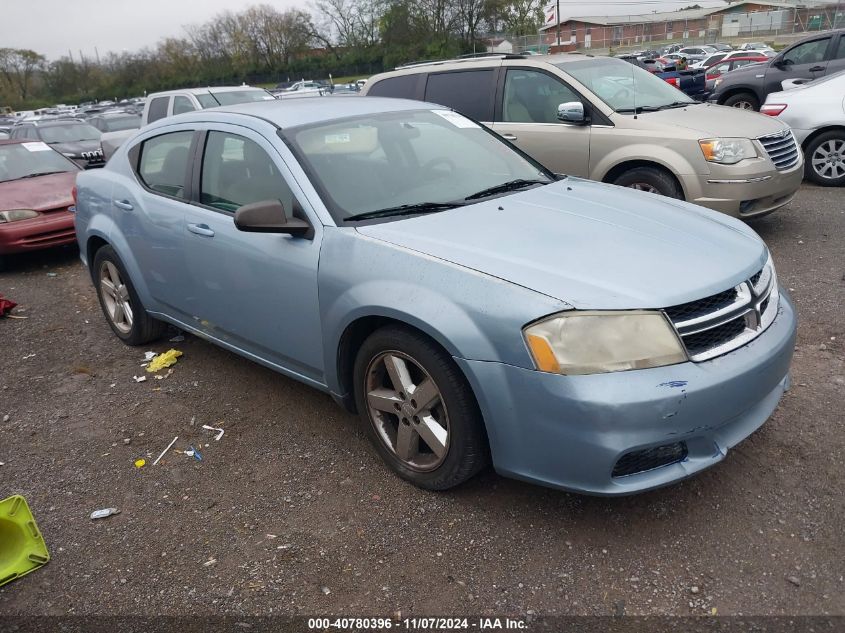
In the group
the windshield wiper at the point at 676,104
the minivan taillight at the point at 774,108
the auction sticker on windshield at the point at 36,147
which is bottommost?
the minivan taillight at the point at 774,108

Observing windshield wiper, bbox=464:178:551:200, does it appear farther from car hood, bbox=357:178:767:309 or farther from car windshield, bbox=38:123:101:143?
car windshield, bbox=38:123:101:143

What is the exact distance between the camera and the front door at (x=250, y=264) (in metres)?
Result: 3.29

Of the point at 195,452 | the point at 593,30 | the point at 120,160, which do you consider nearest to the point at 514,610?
the point at 195,452

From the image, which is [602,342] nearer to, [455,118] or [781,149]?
[455,118]

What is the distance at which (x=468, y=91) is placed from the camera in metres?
7.27

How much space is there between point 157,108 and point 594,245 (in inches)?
442

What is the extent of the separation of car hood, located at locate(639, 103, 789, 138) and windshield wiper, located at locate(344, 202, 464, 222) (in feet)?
12.2

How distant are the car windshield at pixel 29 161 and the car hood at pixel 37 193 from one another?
217 mm

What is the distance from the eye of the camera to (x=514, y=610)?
2.43m

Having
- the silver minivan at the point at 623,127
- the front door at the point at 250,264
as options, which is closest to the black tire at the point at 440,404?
the front door at the point at 250,264

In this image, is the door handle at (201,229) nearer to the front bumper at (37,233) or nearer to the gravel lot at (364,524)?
the gravel lot at (364,524)

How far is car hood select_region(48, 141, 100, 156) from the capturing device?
49.2ft

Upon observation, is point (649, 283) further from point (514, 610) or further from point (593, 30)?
point (593, 30)

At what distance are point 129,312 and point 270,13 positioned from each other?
88.4 meters
